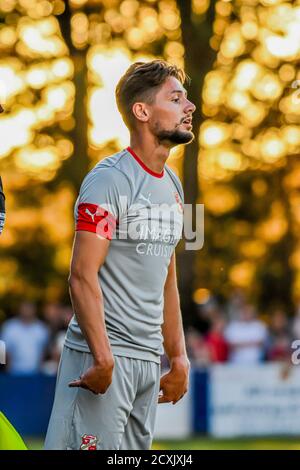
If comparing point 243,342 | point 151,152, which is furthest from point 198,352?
point 151,152

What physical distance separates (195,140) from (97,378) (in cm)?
1633

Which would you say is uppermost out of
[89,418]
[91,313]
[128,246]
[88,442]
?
[128,246]

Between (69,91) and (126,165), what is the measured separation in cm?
1674

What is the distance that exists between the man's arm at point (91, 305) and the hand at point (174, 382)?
0.72 m

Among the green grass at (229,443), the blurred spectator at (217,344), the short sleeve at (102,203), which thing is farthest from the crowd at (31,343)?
the short sleeve at (102,203)

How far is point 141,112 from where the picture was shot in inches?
240

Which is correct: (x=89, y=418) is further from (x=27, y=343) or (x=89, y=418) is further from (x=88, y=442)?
(x=27, y=343)

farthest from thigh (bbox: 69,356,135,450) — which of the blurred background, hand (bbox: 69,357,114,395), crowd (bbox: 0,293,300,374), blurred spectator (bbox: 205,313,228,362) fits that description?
blurred spectator (bbox: 205,313,228,362)

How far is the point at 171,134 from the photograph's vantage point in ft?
19.9

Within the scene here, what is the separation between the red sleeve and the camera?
5.69m

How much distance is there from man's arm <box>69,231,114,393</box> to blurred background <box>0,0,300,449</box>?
9.17 metres

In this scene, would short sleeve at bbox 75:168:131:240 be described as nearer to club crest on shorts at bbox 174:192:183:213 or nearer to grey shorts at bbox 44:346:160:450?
club crest on shorts at bbox 174:192:183:213

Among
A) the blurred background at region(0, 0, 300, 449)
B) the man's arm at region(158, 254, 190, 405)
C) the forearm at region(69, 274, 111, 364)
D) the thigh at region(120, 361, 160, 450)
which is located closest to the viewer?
the forearm at region(69, 274, 111, 364)

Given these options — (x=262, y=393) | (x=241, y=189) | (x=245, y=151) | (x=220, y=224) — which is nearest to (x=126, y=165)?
(x=262, y=393)
